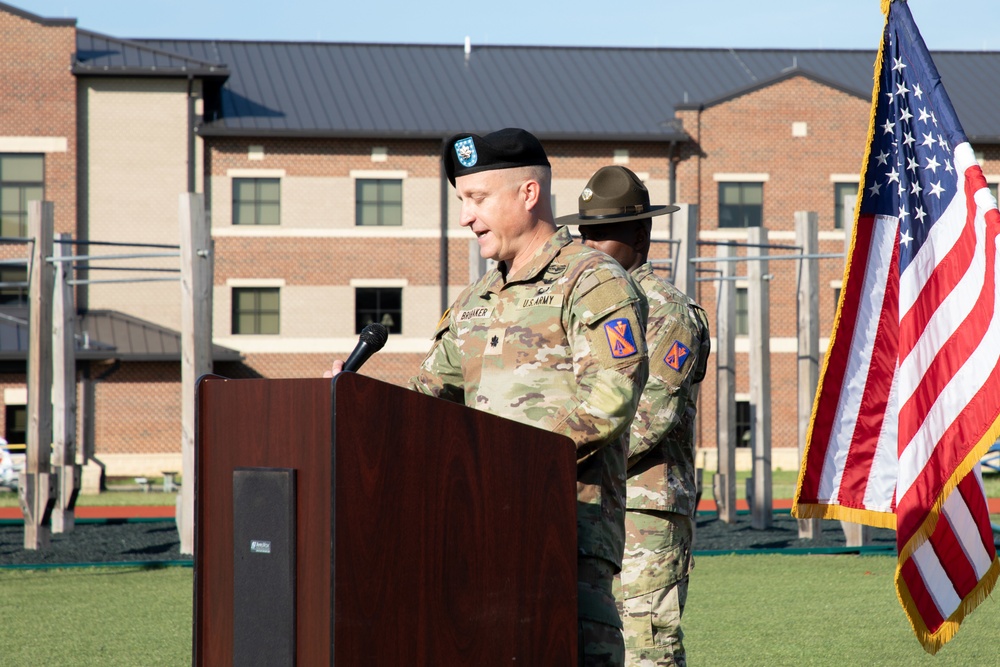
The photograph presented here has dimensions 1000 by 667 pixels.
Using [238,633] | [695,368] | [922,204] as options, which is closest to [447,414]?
[238,633]

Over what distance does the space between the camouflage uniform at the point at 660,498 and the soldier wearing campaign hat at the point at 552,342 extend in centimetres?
92

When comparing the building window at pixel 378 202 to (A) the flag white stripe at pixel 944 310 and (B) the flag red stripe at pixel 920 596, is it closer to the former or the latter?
(A) the flag white stripe at pixel 944 310

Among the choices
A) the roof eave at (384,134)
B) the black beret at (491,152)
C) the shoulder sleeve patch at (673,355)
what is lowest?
the shoulder sleeve patch at (673,355)

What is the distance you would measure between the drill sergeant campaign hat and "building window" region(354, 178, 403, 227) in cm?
2574

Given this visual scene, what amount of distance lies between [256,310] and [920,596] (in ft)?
83.7

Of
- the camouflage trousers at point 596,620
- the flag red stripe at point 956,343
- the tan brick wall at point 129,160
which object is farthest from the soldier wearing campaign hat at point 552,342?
the tan brick wall at point 129,160

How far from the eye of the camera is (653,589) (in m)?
3.86

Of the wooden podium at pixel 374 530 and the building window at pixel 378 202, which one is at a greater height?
the building window at pixel 378 202

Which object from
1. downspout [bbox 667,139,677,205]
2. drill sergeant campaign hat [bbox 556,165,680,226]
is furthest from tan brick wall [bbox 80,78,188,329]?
drill sergeant campaign hat [bbox 556,165,680,226]

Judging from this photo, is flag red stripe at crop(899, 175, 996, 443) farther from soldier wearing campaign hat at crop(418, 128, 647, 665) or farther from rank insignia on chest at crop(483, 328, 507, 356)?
rank insignia on chest at crop(483, 328, 507, 356)

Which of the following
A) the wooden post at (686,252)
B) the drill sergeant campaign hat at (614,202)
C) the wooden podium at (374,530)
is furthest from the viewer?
the wooden post at (686,252)

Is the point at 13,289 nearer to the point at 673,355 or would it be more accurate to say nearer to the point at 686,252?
the point at 686,252

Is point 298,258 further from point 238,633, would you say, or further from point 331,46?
point 238,633

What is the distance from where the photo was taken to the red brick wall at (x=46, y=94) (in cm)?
2809
